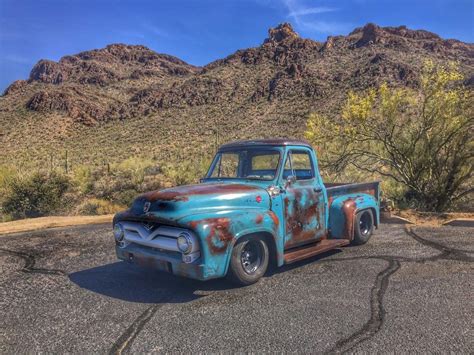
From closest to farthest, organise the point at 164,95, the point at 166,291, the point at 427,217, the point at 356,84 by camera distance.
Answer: the point at 166,291
the point at 427,217
the point at 356,84
the point at 164,95

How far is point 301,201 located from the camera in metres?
5.88

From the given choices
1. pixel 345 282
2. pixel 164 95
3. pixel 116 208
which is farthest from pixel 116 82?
pixel 345 282

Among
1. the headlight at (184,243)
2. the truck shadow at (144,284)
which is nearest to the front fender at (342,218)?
the truck shadow at (144,284)

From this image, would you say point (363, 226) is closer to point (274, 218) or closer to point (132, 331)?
point (274, 218)

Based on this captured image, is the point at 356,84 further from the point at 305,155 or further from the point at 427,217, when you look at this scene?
the point at 305,155

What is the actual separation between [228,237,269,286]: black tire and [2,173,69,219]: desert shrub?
39.4 feet

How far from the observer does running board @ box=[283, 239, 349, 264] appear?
5.44 meters

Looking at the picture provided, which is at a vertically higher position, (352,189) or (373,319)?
(352,189)

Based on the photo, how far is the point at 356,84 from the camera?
4647cm

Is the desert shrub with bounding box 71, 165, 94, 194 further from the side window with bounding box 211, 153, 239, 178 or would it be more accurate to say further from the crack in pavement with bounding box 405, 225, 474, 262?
the crack in pavement with bounding box 405, 225, 474, 262

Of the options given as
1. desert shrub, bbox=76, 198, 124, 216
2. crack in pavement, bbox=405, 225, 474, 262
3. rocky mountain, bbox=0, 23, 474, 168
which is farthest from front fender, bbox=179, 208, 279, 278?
rocky mountain, bbox=0, 23, 474, 168

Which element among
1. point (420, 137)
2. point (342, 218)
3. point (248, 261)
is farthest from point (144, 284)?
point (420, 137)

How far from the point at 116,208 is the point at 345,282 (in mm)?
10918

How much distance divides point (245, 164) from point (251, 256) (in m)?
1.71
